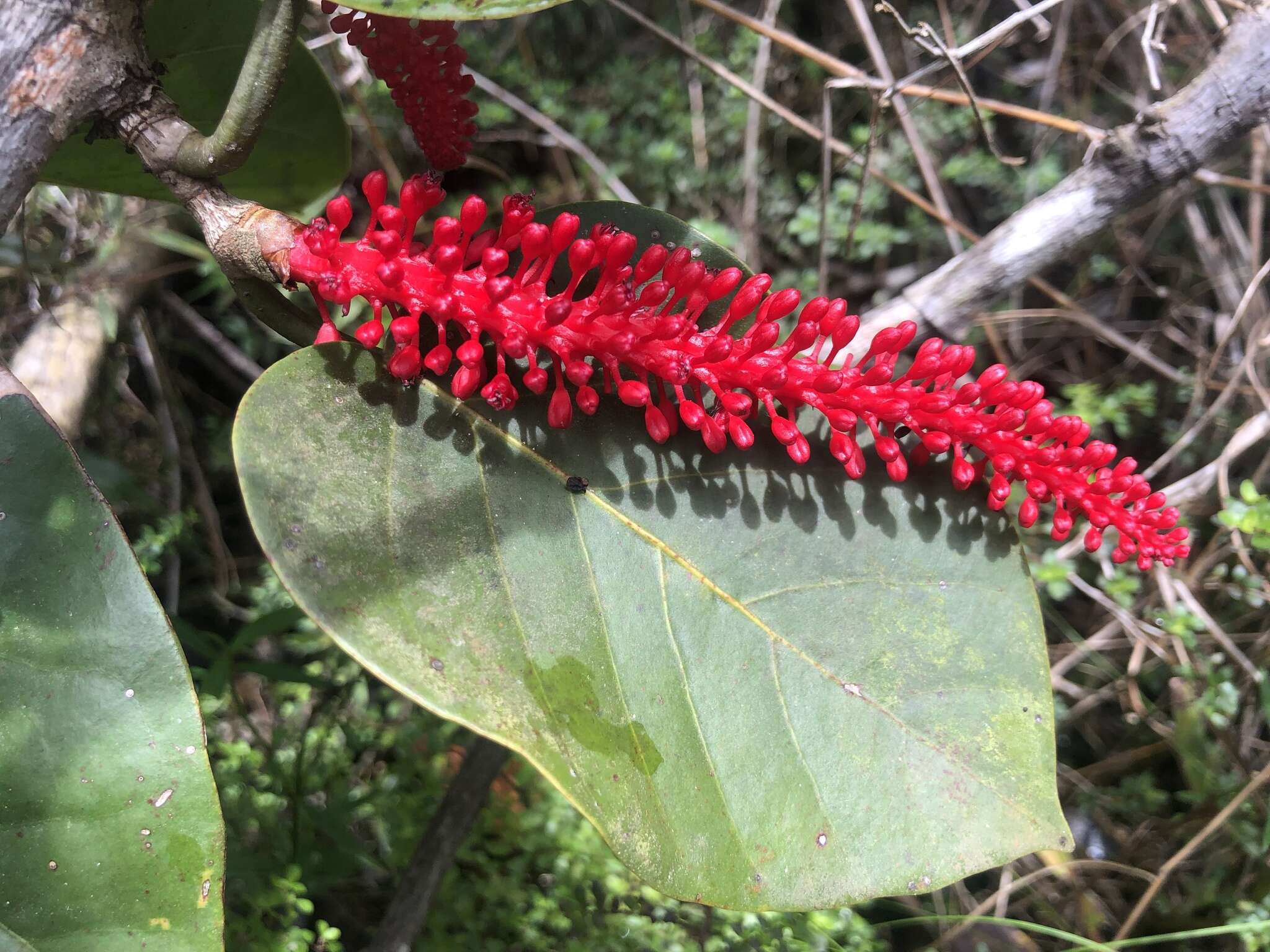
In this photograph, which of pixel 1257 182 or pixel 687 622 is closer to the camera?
pixel 687 622

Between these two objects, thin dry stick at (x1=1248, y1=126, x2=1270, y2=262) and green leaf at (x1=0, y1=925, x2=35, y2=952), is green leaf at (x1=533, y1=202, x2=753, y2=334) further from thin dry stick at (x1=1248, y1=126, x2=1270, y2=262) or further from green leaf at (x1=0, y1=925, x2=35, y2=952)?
thin dry stick at (x1=1248, y1=126, x2=1270, y2=262)

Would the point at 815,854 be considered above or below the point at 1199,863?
above

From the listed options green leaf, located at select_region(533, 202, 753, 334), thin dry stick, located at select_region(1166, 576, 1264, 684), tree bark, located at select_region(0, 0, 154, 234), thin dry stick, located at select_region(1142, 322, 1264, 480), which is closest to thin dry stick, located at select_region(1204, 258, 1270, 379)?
thin dry stick, located at select_region(1142, 322, 1264, 480)

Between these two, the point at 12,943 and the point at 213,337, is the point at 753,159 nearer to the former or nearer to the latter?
the point at 213,337

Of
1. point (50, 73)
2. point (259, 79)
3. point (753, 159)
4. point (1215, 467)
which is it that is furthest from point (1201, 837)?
point (50, 73)

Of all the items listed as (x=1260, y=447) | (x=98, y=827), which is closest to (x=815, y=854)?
(x=98, y=827)

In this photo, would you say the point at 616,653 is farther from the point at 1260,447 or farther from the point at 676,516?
Result: the point at 1260,447

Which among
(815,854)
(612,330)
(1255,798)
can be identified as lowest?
(1255,798)
